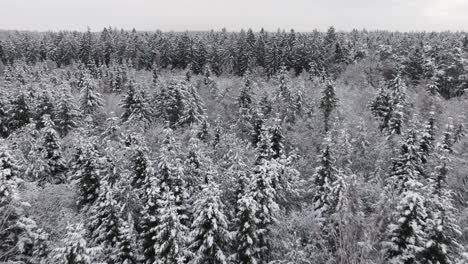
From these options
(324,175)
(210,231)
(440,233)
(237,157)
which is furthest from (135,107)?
(440,233)

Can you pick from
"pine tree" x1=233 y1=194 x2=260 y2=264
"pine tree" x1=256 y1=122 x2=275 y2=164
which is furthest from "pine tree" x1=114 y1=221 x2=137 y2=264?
"pine tree" x1=256 y1=122 x2=275 y2=164

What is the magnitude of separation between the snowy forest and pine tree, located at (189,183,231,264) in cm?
11

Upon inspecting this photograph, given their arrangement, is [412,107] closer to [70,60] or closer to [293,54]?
[293,54]

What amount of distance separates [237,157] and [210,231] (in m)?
9.83

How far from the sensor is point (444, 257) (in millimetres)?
17453

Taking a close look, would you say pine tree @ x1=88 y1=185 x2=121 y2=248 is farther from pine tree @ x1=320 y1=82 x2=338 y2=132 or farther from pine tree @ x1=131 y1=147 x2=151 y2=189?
pine tree @ x1=320 y1=82 x2=338 y2=132

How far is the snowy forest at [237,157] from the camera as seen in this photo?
20.0 m

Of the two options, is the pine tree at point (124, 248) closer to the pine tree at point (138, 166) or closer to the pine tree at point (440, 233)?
the pine tree at point (138, 166)

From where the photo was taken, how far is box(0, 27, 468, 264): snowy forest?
786 inches

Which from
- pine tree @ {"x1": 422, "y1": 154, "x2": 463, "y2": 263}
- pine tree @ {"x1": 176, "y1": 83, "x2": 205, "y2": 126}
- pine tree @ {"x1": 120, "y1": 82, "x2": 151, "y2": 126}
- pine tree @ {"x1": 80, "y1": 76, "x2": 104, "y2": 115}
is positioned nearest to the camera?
pine tree @ {"x1": 422, "y1": 154, "x2": 463, "y2": 263}

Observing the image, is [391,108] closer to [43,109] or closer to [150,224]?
[150,224]

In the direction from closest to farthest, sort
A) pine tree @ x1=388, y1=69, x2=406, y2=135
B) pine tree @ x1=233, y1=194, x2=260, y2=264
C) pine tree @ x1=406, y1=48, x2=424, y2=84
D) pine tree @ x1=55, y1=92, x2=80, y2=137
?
pine tree @ x1=233, y1=194, x2=260, y2=264 → pine tree @ x1=55, y1=92, x2=80, y2=137 → pine tree @ x1=388, y1=69, x2=406, y2=135 → pine tree @ x1=406, y1=48, x2=424, y2=84

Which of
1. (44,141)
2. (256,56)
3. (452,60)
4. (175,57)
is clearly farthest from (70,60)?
(452,60)

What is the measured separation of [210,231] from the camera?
20.5 meters
